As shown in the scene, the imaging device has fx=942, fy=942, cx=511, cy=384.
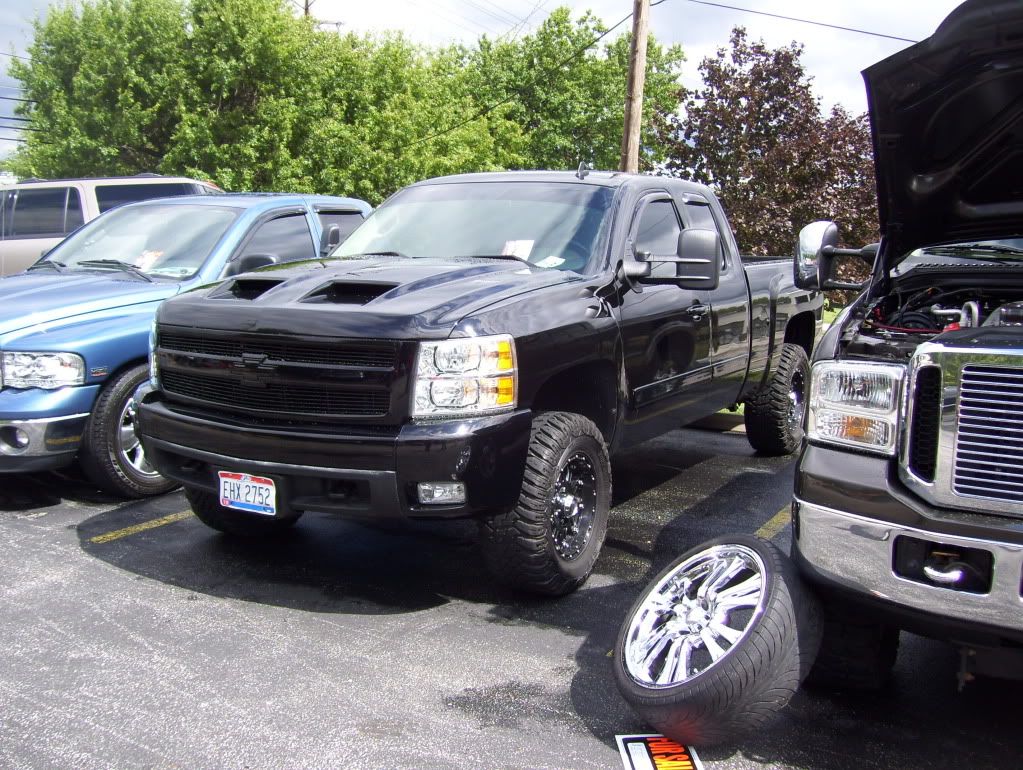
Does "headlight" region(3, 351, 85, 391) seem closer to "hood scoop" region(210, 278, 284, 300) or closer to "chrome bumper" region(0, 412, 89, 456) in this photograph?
"chrome bumper" region(0, 412, 89, 456)

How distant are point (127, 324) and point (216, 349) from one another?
1.73 metres

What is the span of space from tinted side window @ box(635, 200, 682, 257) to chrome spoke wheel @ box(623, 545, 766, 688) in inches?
88.8

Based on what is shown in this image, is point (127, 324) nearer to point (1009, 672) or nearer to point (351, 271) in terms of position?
point (351, 271)

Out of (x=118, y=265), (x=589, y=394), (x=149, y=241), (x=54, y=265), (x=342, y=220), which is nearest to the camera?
(x=589, y=394)

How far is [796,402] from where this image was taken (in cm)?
775

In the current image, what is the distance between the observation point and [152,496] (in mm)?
5902

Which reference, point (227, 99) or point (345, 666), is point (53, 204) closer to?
point (345, 666)

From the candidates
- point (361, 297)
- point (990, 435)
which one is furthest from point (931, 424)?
point (361, 297)

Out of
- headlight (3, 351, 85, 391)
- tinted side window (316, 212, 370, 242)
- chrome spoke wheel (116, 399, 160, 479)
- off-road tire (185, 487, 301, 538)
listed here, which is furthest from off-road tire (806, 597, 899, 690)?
tinted side window (316, 212, 370, 242)

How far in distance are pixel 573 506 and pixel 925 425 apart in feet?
6.30

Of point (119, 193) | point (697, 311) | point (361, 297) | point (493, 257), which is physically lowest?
point (697, 311)

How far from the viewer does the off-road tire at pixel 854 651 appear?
10.5 feet

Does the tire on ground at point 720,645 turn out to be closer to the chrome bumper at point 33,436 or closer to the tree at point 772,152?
the chrome bumper at point 33,436

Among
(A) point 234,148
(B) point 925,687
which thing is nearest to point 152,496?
(B) point 925,687
